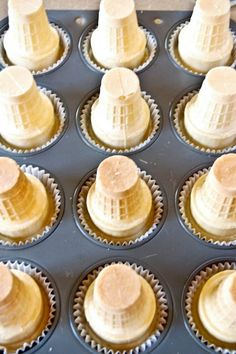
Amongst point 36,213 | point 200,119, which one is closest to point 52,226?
point 36,213

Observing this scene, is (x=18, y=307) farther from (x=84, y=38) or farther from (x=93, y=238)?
(x=84, y=38)

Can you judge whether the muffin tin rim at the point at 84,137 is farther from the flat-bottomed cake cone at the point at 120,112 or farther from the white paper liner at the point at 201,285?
the white paper liner at the point at 201,285

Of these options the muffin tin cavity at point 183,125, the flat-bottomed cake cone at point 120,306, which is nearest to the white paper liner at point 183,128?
the muffin tin cavity at point 183,125

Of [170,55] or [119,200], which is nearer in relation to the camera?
[119,200]

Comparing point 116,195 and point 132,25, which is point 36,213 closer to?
point 116,195

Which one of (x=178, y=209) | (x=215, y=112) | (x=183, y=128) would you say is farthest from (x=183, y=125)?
(x=178, y=209)

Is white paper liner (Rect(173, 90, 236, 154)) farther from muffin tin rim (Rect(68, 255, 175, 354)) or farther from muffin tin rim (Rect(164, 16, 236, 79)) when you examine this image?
muffin tin rim (Rect(68, 255, 175, 354))

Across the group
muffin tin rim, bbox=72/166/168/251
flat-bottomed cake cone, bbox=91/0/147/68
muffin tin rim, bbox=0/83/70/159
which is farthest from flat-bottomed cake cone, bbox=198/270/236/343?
flat-bottomed cake cone, bbox=91/0/147/68
